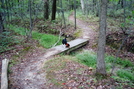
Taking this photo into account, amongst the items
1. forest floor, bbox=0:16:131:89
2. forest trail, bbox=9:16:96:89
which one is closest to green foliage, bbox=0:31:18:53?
forest floor, bbox=0:16:131:89

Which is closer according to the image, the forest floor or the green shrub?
the forest floor

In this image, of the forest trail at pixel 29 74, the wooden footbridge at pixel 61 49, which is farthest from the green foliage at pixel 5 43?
the wooden footbridge at pixel 61 49

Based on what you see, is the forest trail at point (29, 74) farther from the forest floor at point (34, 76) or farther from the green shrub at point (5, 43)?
the green shrub at point (5, 43)

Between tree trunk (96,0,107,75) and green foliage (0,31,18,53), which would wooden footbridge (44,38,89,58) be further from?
tree trunk (96,0,107,75)

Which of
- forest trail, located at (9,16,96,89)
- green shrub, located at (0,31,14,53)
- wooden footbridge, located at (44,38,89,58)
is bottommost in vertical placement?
forest trail, located at (9,16,96,89)

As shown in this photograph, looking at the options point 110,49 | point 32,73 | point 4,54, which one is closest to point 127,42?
point 110,49

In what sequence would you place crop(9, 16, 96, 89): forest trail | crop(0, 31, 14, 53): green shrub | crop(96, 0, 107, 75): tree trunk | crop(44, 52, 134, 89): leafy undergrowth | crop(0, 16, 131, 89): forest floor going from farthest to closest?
crop(0, 31, 14, 53): green shrub
crop(9, 16, 96, 89): forest trail
crop(0, 16, 131, 89): forest floor
crop(44, 52, 134, 89): leafy undergrowth
crop(96, 0, 107, 75): tree trunk

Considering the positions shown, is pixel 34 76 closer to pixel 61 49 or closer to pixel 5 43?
pixel 61 49

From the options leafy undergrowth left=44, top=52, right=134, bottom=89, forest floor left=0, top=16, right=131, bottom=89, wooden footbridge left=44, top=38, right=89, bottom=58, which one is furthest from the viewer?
wooden footbridge left=44, top=38, right=89, bottom=58

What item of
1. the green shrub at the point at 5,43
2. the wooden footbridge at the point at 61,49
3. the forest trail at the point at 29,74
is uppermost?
the green shrub at the point at 5,43

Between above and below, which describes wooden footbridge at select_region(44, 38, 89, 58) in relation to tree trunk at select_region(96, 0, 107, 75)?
below

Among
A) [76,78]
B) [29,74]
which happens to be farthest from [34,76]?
[76,78]

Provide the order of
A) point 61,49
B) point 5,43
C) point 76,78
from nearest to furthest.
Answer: point 76,78, point 61,49, point 5,43

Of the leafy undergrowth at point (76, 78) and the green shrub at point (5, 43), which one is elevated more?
the green shrub at point (5, 43)
